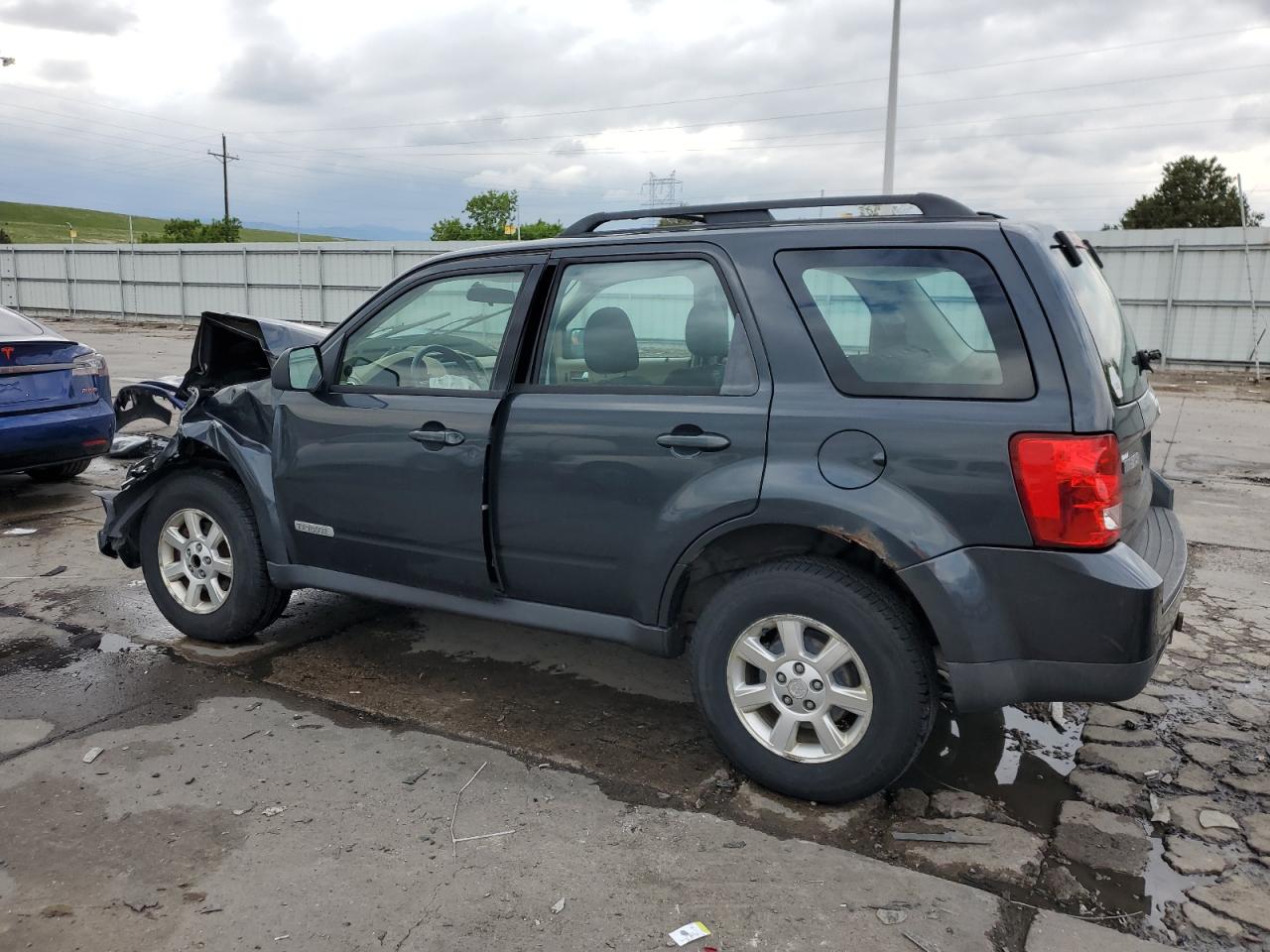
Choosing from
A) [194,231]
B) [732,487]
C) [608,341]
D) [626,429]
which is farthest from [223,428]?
[194,231]

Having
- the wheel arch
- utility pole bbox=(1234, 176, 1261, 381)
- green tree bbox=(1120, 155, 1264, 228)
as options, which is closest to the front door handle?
the wheel arch

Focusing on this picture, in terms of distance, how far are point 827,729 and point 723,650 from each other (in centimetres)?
40

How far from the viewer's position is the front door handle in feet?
12.1

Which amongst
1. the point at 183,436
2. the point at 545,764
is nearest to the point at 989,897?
the point at 545,764

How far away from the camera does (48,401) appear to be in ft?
23.0

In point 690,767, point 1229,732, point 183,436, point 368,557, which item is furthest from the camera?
point 183,436

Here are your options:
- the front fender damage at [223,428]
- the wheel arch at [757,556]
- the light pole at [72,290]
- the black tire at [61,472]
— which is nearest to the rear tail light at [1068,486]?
the wheel arch at [757,556]

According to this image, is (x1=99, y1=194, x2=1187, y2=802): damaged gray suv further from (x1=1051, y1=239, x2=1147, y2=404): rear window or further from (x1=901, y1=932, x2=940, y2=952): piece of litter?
(x1=901, y1=932, x2=940, y2=952): piece of litter

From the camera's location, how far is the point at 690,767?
3.41 meters

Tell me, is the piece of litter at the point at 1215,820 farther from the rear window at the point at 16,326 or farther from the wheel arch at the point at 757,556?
the rear window at the point at 16,326

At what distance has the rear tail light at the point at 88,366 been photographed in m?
7.21

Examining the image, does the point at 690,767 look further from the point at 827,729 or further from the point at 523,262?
the point at 523,262

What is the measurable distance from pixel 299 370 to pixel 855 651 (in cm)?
258

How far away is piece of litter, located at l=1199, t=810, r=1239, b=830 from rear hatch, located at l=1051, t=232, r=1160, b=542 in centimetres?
89
